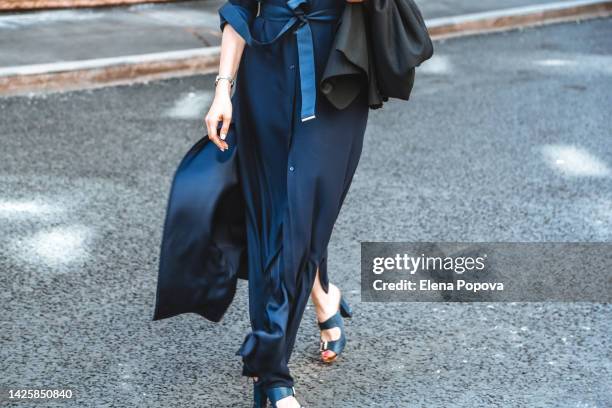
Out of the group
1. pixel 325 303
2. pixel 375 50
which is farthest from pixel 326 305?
pixel 375 50

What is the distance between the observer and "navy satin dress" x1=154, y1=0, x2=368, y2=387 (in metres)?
3.81

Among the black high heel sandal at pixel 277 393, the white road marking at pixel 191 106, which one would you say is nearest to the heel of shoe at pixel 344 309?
the black high heel sandal at pixel 277 393

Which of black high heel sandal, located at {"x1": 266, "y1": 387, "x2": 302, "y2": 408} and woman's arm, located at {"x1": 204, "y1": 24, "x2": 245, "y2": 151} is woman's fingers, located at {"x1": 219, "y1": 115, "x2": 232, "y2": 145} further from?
black high heel sandal, located at {"x1": 266, "y1": 387, "x2": 302, "y2": 408}

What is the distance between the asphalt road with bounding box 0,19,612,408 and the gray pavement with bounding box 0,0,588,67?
82 centimetres

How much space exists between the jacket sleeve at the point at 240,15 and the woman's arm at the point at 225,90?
1.4 inches

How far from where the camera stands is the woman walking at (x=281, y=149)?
3793 millimetres

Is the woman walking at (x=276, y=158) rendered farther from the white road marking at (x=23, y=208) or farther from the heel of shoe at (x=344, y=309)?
the white road marking at (x=23, y=208)

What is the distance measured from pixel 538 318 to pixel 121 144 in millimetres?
3269

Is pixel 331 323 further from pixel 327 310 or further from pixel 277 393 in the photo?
pixel 277 393

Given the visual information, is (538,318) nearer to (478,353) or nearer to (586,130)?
(478,353)

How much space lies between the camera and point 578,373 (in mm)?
4430

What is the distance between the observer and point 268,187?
398cm

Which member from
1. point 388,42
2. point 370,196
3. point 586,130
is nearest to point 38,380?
point 388,42

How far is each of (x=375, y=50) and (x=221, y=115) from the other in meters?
0.57
